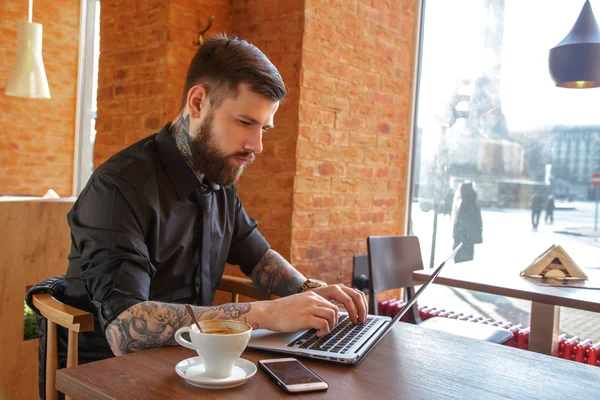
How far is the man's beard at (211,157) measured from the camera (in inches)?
59.9

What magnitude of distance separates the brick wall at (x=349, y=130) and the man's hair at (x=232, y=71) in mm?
1226

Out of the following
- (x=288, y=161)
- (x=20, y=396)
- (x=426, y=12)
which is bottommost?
(x=20, y=396)

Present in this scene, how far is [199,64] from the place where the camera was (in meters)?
1.58

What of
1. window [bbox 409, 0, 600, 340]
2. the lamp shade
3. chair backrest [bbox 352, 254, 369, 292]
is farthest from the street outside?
the lamp shade

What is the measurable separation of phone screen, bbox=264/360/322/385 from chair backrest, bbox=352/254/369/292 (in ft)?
6.97

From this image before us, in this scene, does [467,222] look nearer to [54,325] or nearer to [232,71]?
[232,71]

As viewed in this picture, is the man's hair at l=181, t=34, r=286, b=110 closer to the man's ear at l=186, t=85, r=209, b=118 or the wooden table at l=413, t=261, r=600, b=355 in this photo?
the man's ear at l=186, t=85, r=209, b=118

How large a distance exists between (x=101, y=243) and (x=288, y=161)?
5.15 feet

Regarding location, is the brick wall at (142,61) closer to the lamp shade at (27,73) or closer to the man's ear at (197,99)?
the man's ear at (197,99)

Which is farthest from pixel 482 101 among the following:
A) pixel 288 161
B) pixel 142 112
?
pixel 142 112

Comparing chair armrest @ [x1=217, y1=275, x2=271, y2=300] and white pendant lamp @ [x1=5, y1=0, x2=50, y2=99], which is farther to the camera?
white pendant lamp @ [x1=5, y1=0, x2=50, y2=99]

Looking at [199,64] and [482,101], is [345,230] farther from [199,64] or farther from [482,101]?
[199,64]

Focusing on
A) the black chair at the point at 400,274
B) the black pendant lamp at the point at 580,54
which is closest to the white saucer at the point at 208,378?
the black chair at the point at 400,274

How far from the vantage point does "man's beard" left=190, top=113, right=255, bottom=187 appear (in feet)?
4.99
